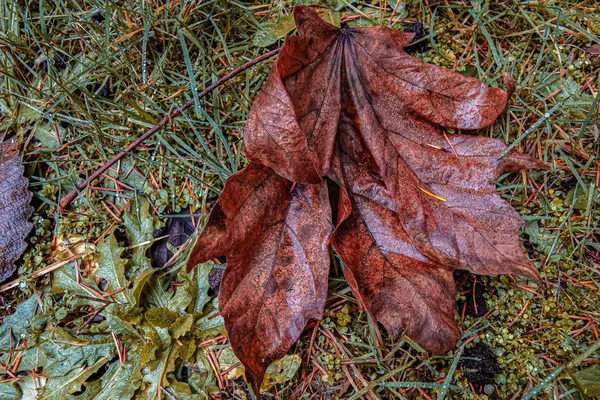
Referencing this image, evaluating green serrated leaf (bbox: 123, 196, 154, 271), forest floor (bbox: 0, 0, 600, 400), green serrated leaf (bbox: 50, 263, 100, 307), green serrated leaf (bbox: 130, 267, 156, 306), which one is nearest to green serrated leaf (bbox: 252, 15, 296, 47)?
forest floor (bbox: 0, 0, 600, 400)

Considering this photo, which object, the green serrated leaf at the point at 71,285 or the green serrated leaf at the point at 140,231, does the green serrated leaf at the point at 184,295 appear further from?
the green serrated leaf at the point at 71,285

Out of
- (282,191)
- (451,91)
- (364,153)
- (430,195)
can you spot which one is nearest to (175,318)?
(282,191)

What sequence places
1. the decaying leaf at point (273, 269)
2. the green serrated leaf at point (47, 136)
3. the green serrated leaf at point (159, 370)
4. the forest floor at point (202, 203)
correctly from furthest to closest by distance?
the green serrated leaf at point (47, 136), the green serrated leaf at point (159, 370), the forest floor at point (202, 203), the decaying leaf at point (273, 269)

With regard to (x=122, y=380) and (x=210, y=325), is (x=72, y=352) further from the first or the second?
(x=210, y=325)

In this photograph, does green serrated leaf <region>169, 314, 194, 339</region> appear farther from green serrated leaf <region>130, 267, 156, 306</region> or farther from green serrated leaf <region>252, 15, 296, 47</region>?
green serrated leaf <region>252, 15, 296, 47</region>

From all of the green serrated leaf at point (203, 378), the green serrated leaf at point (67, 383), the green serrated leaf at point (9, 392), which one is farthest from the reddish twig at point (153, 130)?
the green serrated leaf at point (203, 378)

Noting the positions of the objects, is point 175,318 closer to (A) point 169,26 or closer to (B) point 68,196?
(B) point 68,196
